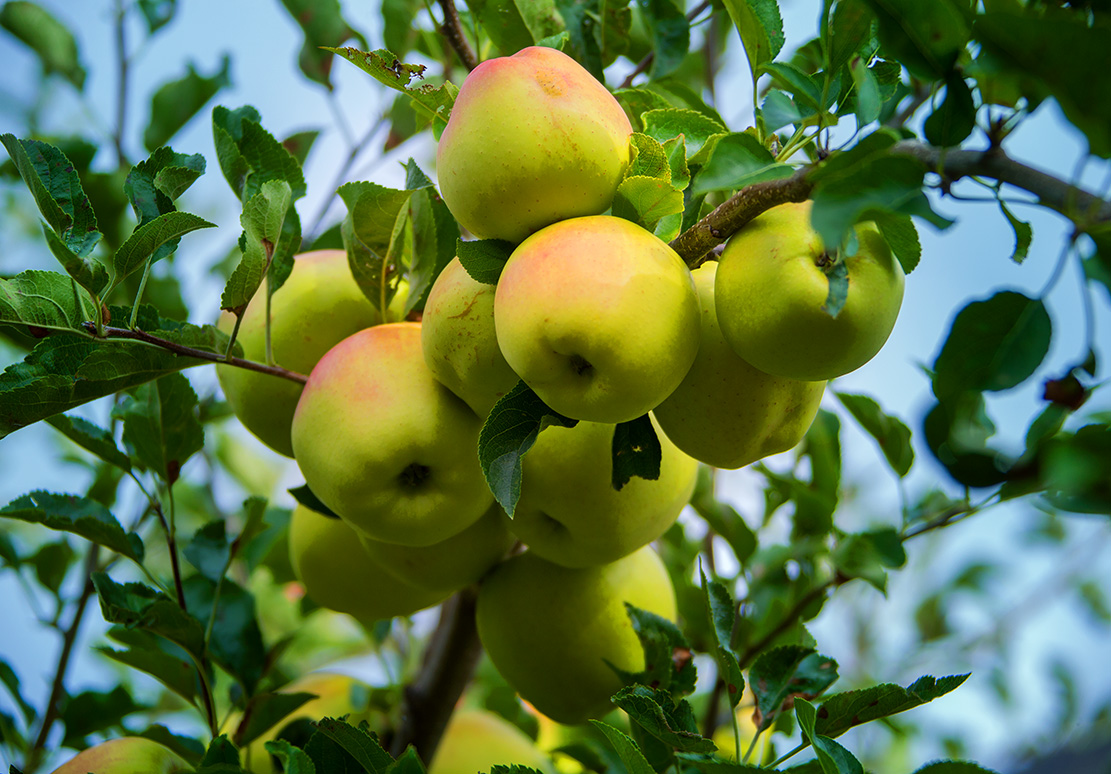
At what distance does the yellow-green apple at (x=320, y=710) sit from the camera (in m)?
1.12

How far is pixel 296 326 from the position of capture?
3.18 feet

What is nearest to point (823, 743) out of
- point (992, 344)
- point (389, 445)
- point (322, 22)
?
point (992, 344)

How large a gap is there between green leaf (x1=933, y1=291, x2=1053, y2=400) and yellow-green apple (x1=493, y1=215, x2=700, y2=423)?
183 millimetres

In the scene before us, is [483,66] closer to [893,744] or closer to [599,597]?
[599,597]

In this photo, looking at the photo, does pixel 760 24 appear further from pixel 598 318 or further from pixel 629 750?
pixel 629 750

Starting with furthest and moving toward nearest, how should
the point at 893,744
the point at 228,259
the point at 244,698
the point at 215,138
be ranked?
1. the point at 893,744
2. the point at 228,259
3. the point at 244,698
4. the point at 215,138

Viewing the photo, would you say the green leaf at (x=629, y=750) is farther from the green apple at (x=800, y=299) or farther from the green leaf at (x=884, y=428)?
the green leaf at (x=884, y=428)

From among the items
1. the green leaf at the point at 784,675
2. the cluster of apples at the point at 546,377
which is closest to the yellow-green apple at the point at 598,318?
the cluster of apples at the point at 546,377

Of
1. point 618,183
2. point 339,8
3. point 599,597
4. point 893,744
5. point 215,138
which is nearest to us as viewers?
point 618,183

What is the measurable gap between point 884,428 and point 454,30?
29.2 inches

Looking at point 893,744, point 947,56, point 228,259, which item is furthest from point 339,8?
point 893,744

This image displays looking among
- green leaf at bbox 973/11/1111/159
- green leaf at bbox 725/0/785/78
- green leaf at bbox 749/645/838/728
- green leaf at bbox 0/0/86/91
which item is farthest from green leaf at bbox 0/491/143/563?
green leaf at bbox 0/0/86/91

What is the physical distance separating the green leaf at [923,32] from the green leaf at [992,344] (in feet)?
0.50

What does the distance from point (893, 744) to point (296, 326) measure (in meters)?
2.08
